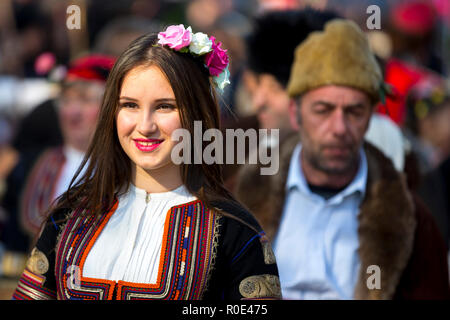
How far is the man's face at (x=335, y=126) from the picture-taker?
3.50 m

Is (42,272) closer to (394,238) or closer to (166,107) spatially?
(166,107)

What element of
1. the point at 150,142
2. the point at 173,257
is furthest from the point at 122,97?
the point at 173,257

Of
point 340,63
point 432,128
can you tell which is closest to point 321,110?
point 340,63

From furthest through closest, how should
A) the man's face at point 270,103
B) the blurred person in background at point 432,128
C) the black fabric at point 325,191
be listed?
the blurred person in background at point 432,128 → the man's face at point 270,103 → the black fabric at point 325,191

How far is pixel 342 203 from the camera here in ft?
11.6

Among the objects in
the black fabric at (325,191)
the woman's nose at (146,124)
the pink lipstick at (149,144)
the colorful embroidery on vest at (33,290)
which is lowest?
the colorful embroidery on vest at (33,290)

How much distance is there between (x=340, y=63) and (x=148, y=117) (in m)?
1.50

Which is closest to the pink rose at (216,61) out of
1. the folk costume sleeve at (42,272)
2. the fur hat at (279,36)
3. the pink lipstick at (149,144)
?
the pink lipstick at (149,144)

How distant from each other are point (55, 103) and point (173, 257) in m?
3.88

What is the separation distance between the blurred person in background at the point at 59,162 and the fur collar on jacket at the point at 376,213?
6.03 feet

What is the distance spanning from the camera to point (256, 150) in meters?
3.96

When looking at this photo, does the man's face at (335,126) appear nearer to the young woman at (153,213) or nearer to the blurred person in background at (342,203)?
the blurred person in background at (342,203)

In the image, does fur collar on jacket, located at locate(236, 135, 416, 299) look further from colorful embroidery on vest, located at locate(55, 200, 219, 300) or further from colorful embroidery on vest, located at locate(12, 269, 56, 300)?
colorful embroidery on vest, located at locate(12, 269, 56, 300)
